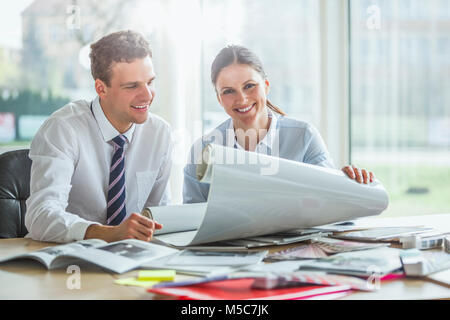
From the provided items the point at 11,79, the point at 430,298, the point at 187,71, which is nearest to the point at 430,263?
the point at 430,298

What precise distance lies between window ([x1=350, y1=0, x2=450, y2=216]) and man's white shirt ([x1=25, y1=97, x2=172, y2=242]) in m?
1.65

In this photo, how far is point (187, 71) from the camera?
291 cm

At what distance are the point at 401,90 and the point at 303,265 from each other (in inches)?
97.9

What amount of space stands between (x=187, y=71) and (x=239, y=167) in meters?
1.95

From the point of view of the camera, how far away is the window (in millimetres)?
3047

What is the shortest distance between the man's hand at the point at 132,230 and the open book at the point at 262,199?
61 mm

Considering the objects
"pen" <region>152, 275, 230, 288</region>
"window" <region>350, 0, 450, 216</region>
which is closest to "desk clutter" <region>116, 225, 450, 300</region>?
"pen" <region>152, 275, 230, 288</region>

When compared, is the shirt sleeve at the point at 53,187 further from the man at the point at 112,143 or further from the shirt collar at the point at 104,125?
the shirt collar at the point at 104,125

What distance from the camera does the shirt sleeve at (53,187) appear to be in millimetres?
1257

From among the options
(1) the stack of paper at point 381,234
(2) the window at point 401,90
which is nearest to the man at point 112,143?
(1) the stack of paper at point 381,234

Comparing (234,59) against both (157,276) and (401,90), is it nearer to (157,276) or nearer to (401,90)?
(157,276)

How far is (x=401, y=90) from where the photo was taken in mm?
3113

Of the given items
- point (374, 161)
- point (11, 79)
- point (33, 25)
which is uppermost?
point (33, 25)
